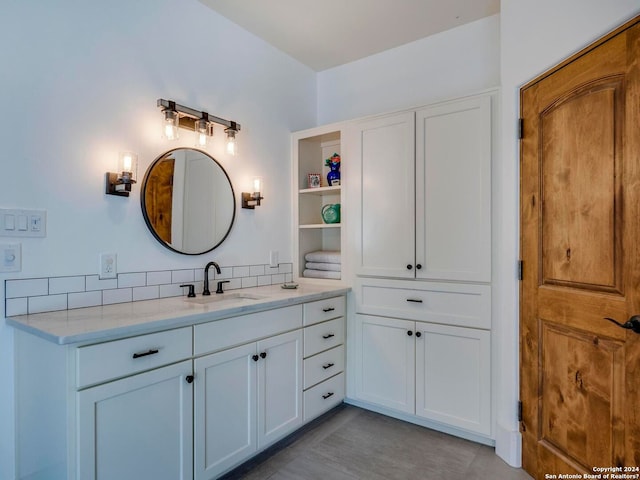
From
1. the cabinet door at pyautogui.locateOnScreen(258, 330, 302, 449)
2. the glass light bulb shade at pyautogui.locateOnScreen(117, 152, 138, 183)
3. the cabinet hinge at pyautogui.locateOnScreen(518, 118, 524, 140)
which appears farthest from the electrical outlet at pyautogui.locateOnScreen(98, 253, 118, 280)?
the cabinet hinge at pyautogui.locateOnScreen(518, 118, 524, 140)

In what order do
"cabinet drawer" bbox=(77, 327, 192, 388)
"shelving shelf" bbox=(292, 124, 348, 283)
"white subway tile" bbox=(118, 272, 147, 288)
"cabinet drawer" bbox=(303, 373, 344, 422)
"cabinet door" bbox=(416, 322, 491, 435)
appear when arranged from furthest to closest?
"shelving shelf" bbox=(292, 124, 348, 283) < "cabinet drawer" bbox=(303, 373, 344, 422) < "cabinet door" bbox=(416, 322, 491, 435) < "white subway tile" bbox=(118, 272, 147, 288) < "cabinet drawer" bbox=(77, 327, 192, 388)

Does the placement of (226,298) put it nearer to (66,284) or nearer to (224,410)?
(224,410)

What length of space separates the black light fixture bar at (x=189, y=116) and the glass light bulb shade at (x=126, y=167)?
1.19 feet

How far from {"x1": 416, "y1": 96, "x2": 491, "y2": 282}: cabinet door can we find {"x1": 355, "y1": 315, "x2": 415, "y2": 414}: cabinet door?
45 cm

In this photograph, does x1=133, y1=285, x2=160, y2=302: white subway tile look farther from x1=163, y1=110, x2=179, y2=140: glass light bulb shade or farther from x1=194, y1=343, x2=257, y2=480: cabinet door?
x1=163, y1=110, x2=179, y2=140: glass light bulb shade

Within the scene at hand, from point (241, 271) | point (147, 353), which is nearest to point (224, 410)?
point (147, 353)

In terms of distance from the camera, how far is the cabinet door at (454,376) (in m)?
2.19

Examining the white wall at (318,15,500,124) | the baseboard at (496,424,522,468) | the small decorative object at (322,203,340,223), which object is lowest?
the baseboard at (496,424,522,468)

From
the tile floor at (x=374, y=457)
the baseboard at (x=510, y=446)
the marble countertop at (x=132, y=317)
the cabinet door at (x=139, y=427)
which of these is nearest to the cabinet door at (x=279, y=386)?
the tile floor at (x=374, y=457)

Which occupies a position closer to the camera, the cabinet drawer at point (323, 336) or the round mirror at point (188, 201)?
the round mirror at point (188, 201)

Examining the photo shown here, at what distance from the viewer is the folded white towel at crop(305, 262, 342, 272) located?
2820 millimetres

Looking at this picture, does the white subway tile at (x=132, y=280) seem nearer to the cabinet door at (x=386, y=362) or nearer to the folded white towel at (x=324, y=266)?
the folded white towel at (x=324, y=266)

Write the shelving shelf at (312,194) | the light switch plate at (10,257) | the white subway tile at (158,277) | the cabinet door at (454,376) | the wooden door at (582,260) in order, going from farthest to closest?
the shelving shelf at (312,194) < the cabinet door at (454,376) < the white subway tile at (158,277) < the light switch plate at (10,257) < the wooden door at (582,260)

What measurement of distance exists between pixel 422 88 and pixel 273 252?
5.57 ft
